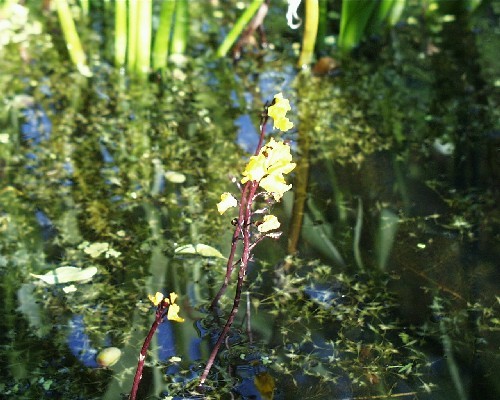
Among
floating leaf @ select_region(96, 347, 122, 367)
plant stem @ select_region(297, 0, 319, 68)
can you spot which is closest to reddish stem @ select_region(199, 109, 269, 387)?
floating leaf @ select_region(96, 347, 122, 367)

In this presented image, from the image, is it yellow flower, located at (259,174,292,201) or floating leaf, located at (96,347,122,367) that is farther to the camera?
floating leaf, located at (96,347,122,367)

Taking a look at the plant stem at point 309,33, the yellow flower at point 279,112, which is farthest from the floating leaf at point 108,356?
the plant stem at point 309,33

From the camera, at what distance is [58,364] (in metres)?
1.95

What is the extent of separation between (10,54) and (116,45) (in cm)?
48

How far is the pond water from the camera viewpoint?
1966 mm

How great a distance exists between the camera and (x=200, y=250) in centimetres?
234

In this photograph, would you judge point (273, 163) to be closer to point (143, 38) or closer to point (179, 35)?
point (143, 38)

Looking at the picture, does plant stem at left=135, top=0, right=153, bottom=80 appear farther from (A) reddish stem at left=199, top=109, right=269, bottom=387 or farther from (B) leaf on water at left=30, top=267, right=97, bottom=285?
(A) reddish stem at left=199, top=109, right=269, bottom=387

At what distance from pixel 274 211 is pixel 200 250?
31cm

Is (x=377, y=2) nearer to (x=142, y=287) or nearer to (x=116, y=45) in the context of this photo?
(x=116, y=45)

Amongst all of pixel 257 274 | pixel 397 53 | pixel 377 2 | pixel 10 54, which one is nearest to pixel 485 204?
pixel 257 274

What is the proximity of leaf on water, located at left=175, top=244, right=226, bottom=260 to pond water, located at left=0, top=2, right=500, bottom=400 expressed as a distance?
20 millimetres

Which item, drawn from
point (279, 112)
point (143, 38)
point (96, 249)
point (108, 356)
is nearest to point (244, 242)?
point (279, 112)

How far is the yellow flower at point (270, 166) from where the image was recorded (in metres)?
1.60
